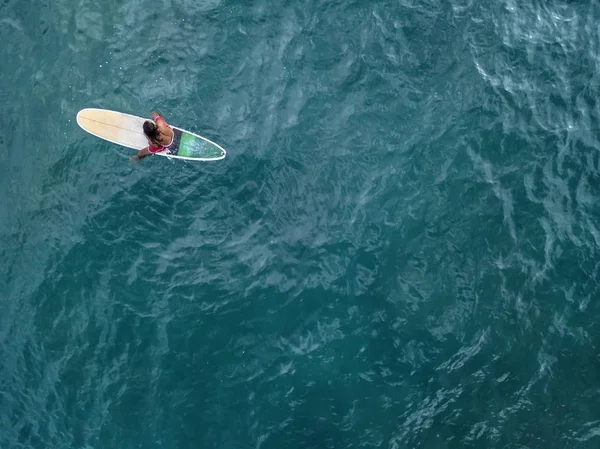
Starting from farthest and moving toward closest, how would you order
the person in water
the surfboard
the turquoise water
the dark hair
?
the surfboard
the turquoise water
the person in water
the dark hair

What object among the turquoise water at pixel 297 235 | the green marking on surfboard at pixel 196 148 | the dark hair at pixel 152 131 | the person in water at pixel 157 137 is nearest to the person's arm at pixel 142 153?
the person in water at pixel 157 137

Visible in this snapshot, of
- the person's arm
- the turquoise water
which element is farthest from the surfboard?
the person's arm

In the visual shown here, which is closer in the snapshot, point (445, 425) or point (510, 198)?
A: point (445, 425)

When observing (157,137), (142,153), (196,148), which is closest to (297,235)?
(196,148)

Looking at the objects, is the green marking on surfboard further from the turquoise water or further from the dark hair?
the dark hair

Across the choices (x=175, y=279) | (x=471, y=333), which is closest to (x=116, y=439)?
(x=175, y=279)

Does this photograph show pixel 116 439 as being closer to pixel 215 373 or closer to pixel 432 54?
pixel 215 373
